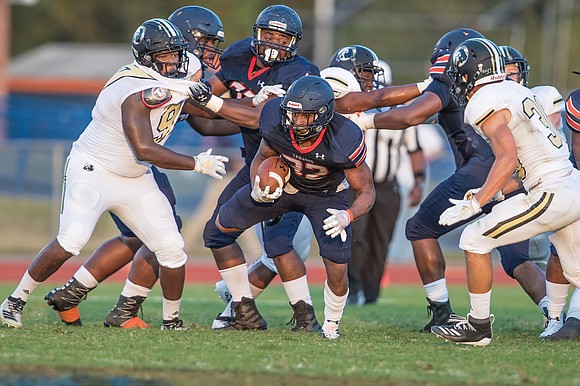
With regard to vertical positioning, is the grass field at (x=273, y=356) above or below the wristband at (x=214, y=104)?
below

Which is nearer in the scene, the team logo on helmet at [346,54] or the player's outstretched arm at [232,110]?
the player's outstretched arm at [232,110]

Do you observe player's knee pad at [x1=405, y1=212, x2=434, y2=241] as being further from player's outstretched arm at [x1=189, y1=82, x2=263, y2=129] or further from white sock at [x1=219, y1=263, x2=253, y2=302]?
player's outstretched arm at [x1=189, y1=82, x2=263, y2=129]

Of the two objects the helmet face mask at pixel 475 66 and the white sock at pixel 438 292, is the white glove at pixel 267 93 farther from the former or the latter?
the white sock at pixel 438 292

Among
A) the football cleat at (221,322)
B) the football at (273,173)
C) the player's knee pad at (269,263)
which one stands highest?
the football at (273,173)

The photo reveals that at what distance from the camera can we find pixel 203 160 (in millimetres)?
6422

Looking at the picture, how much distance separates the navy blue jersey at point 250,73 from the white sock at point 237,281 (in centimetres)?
83

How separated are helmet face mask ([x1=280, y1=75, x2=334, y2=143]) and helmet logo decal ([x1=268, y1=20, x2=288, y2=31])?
81 centimetres

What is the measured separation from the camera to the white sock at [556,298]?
6.65 m

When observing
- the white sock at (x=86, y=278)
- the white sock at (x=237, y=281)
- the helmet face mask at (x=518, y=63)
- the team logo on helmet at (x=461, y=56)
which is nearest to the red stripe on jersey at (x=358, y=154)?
the team logo on helmet at (x=461, y=56)

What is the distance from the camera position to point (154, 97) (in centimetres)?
632

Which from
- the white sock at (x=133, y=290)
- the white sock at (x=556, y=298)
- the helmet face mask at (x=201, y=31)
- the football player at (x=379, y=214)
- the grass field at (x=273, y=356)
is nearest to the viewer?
the grass field at (x=273, y=356)

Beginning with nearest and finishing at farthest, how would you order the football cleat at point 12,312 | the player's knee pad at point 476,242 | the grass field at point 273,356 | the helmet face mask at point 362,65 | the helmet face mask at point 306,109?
the grass field at point 273,356
the player's knee pad at point 476,242
the helmet face mask at point 306,109
the football cleat at point 12,312
the helmet face mask at point 362,65

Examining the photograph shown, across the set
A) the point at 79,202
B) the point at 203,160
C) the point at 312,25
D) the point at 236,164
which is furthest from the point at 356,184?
the point at 312,25

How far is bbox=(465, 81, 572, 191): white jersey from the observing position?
582 cm
